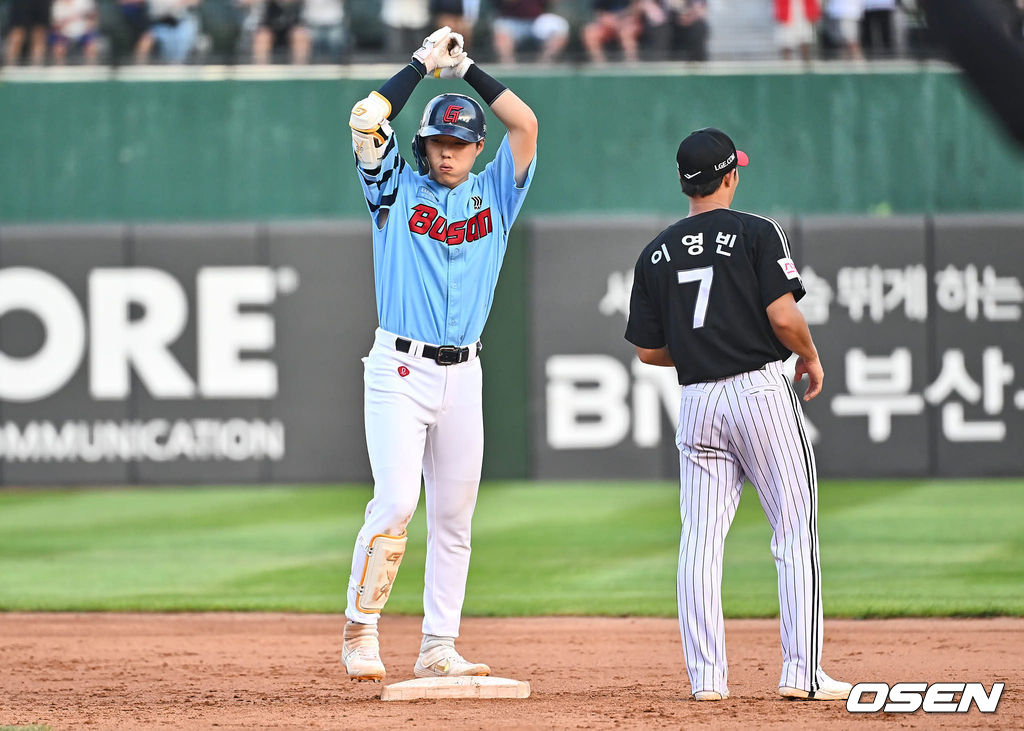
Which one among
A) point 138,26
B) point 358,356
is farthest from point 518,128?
point 138,26

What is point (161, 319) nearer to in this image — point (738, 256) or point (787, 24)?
point (787, 24)

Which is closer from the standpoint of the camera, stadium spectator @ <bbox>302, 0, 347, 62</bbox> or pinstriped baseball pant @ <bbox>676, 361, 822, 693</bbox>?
pinstriped baseball pant @ <bbox>676, 361, 822, 693</bbox>

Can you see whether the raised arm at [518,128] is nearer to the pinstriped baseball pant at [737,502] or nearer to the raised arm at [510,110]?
the raised arm at [510,110]

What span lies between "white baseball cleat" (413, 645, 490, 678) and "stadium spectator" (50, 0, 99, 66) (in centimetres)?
1115

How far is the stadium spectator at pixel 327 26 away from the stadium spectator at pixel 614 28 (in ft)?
7.94

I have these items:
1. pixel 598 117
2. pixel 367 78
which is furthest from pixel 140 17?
pixel 598 117

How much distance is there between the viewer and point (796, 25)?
1512cm

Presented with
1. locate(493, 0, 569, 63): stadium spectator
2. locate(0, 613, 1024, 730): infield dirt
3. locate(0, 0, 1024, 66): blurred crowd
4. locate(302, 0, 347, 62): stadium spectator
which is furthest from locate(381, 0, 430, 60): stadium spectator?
locate(0, 613, 1024, 730): infield dirt

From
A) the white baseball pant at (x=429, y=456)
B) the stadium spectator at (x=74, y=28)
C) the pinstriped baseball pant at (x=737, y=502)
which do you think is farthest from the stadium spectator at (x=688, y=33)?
the pinstriped baseball pant at (x=737, y=502)

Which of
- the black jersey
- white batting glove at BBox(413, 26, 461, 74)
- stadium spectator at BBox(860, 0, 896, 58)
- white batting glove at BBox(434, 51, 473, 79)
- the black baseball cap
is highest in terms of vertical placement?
stadium spectator at BBox(860, 0, 896, 58)

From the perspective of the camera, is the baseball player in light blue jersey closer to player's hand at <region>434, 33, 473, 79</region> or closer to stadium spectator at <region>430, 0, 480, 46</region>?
player's hand at <region>434, 33, 473, 79</region>

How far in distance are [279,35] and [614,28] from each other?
3317mm

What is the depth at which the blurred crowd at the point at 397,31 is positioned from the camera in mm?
14992

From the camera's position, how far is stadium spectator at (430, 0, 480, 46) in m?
14.8
